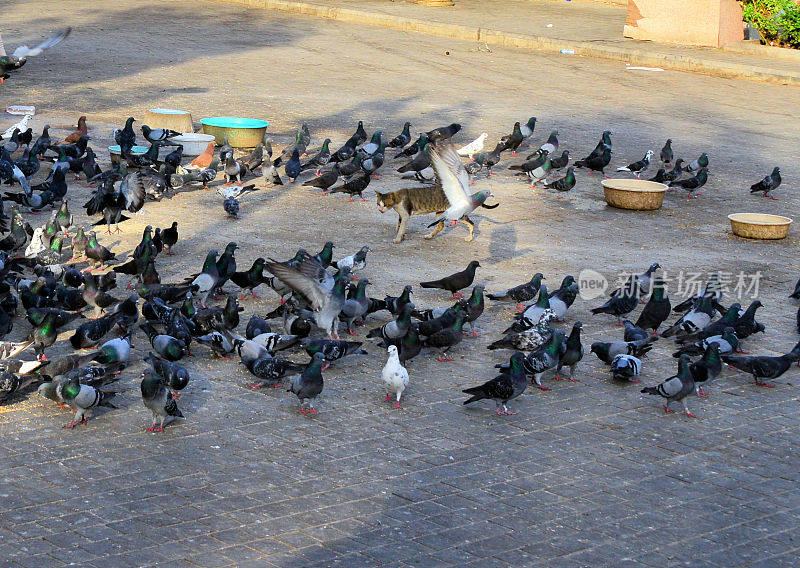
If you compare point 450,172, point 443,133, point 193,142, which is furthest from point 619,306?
point 193,142

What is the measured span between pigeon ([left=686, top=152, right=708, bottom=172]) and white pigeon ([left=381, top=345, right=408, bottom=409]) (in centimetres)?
823

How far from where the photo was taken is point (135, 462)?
22.6 ft

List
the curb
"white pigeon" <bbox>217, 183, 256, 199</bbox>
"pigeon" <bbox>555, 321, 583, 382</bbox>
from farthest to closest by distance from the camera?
the curb < "white pigeon" <bbox>217, 183, 256, 199</bbox> < "pigeon" <bbox>555, 321, 583, 382</bbox>

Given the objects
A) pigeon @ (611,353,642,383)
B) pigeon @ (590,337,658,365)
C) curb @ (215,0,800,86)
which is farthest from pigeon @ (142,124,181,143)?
curb @ (215,0,800,86)

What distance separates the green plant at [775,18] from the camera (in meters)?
23.9

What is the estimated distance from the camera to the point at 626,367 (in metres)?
8.34

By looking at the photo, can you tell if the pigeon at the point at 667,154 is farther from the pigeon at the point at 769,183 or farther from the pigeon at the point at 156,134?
the pigeon at the point at 156,134

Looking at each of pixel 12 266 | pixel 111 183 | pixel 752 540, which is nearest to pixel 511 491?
pixel 752 540

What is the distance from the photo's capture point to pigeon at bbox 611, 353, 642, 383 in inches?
329

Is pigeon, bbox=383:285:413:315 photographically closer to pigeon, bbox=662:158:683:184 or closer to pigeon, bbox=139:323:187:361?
pigeon, bbox=139:323:187:361

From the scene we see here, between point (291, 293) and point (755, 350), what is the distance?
13.5 feet

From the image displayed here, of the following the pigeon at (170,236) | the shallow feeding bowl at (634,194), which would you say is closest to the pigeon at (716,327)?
the shallow feeding bowl at (634,194)

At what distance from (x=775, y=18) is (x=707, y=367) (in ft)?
60.0

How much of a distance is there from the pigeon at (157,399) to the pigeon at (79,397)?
0.34 metres
